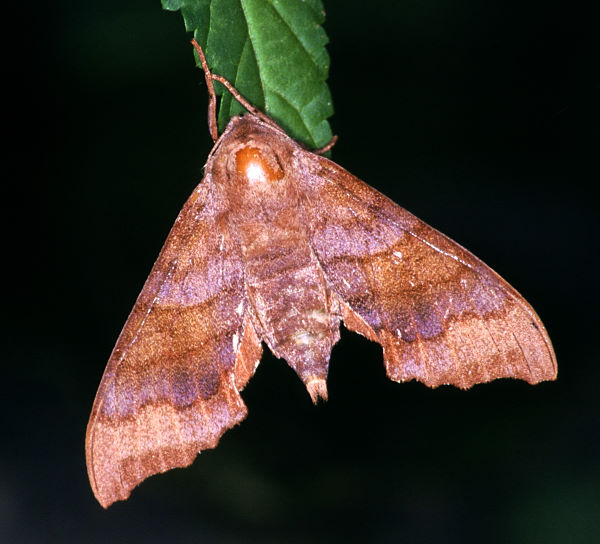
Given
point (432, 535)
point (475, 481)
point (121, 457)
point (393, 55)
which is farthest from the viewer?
point (432, 535)

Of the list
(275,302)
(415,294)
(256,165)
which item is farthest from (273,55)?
(415,294)

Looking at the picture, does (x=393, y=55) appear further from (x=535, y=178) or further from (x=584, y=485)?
(x=584, y=485)

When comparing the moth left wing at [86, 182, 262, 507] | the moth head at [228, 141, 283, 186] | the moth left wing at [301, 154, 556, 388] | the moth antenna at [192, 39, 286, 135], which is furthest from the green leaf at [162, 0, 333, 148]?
the moth left wing at [86, 182, 262, 507]

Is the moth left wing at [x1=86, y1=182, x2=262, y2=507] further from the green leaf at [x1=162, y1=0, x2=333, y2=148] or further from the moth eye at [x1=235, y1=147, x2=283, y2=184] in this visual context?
the green leaf at [x1=162, y1=0, x2=333, y2=148]

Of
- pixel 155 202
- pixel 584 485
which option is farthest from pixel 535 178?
pixel 155 202

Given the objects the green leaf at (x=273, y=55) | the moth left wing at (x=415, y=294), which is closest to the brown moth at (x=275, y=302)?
the moth left wing at (x=415, y=294)
